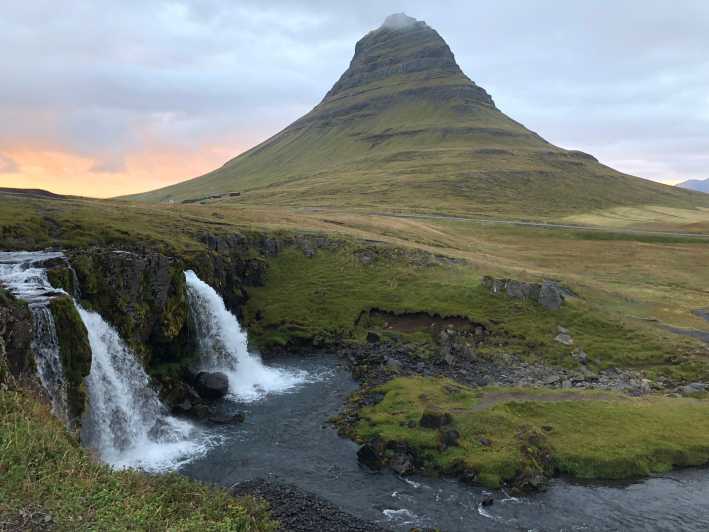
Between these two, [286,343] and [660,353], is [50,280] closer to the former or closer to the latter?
[286,343]

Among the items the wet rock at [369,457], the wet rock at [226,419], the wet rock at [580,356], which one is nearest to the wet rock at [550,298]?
the wet rock at [580,356]

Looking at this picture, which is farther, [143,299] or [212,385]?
[143,299]

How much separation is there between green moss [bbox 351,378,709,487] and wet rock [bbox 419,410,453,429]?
19.1 inches

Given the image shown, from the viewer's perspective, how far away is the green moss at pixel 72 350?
109 ft

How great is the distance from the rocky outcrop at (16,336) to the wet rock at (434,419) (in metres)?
26.2

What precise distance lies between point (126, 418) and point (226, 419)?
768 centimetres

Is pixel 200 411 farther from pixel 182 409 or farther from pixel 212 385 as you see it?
pixel 212 385

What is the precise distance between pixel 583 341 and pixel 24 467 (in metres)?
56.2

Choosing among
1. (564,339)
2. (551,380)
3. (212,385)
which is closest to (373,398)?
(212,385)

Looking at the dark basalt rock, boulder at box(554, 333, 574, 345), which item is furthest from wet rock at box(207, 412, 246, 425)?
boulder at box(554, 333, 574, 345)

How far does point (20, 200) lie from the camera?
216 feet

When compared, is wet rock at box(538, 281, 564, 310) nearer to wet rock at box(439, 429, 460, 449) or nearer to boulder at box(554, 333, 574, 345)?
boulder at box(554, 333, 574, 345)

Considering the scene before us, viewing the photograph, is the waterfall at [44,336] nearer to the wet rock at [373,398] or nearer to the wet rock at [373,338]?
the wet rock at [373,398]

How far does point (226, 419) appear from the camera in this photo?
137 ft
